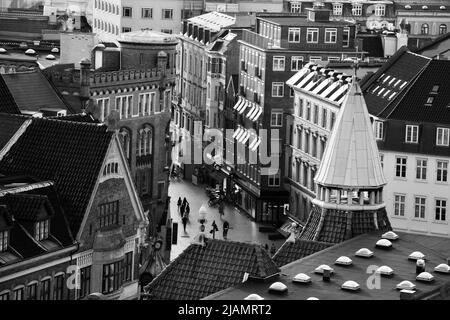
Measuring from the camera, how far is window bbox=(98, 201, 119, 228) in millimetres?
103812

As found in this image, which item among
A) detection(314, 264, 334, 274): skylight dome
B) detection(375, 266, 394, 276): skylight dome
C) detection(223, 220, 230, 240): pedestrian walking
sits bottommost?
detection(223, 220, 230, 240): pedestrian walking

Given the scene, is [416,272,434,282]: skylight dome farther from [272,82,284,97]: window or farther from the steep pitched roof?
[272,82,284,97]: window

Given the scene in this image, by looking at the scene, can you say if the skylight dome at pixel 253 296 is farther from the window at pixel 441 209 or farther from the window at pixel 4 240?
the window at pixel 441 209

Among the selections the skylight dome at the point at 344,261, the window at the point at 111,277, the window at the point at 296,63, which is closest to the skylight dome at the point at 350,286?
the skylight dome at the point at 344,261

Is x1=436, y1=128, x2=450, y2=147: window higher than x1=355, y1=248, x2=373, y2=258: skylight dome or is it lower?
lower

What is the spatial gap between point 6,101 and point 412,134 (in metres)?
38.1

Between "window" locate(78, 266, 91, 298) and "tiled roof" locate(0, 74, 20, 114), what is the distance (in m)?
25.5

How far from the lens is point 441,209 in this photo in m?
155

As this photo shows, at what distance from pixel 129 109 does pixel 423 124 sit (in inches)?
858

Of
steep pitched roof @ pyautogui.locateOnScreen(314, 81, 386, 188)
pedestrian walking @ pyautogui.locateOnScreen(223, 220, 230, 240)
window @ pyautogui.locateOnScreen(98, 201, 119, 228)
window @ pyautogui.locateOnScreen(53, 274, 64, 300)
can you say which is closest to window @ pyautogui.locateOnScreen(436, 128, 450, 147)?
pedestrian walking @ pyautogui.locateOnScreen(223, 220, 230, 240)

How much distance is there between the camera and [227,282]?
89.4 meters

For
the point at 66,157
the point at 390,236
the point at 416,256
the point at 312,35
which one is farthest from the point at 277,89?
the point at 416,256

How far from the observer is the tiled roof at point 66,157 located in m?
102
